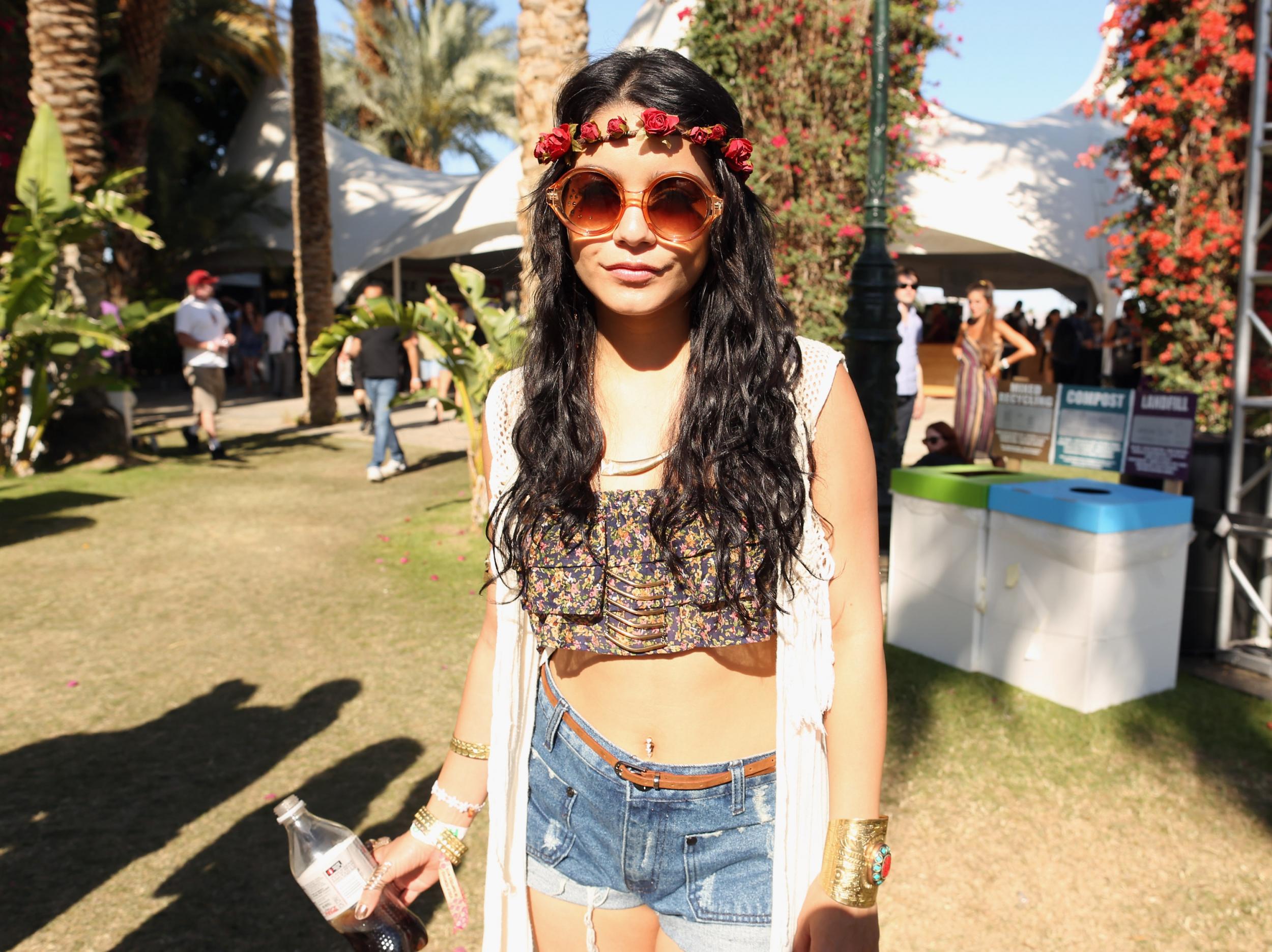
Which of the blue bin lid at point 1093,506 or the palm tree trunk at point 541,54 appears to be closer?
the blue bin lid at point 1093,506

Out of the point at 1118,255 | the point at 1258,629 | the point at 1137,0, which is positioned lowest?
the point at 1258,629

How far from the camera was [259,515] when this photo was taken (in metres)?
8.89

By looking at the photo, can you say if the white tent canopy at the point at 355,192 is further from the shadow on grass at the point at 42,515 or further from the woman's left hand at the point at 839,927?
the woman's left hand at the point at 839,927

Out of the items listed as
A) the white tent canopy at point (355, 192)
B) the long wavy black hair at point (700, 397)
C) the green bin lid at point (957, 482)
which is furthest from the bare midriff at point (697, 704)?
the white tent canopy at point (355, 192)

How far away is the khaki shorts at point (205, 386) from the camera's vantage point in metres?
11.3

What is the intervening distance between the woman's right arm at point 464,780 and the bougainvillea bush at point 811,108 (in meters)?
9.24

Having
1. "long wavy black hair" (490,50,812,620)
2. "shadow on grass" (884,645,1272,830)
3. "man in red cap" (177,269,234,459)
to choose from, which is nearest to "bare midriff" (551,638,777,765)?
"long wavy black hair" (490,50,812,620)

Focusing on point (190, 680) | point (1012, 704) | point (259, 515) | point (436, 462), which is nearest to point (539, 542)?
point (1012, 704)

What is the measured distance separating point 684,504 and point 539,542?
0.86 ft

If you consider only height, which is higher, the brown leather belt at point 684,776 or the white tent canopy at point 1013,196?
the white tent canopy at point 1013,196

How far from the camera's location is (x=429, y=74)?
30.5m

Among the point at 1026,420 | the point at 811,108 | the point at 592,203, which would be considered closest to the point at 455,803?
the point at 592,203

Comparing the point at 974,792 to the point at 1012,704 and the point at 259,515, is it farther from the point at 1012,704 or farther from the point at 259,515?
the point at 259,515

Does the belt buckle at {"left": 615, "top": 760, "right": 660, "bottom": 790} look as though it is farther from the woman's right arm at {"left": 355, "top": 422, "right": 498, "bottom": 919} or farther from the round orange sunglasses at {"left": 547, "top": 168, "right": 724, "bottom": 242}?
the round orange sunglasses at {"left": 547, "top": 168, "right": 724, "bottom": 242}
